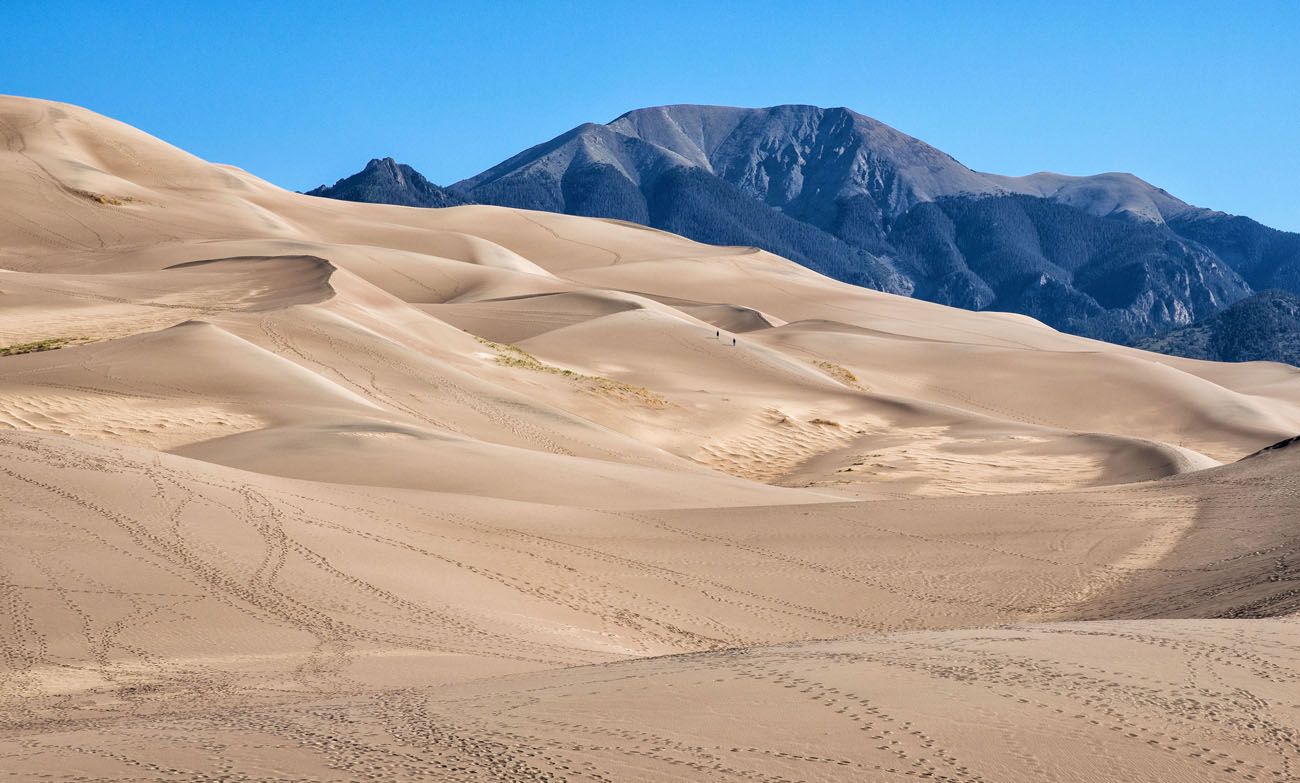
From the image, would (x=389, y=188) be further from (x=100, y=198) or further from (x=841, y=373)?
(x=841, y=373)

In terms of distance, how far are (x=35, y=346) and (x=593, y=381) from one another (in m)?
11.8

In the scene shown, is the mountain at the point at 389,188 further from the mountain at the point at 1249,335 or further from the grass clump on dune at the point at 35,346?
the grass clump on dune at the point at 35,346

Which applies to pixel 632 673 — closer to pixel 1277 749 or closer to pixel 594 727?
pixel 594 727

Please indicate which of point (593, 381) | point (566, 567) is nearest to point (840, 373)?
point (593, 381)

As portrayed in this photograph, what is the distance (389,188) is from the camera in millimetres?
166375

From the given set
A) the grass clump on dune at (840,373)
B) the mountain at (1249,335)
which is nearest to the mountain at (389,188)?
the mountain at (1249,335)

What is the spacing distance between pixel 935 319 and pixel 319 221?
1295 inches

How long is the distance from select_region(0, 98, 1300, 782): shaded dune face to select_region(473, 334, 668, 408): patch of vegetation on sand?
0.54 ft

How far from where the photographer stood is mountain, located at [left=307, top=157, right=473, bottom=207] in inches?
6496

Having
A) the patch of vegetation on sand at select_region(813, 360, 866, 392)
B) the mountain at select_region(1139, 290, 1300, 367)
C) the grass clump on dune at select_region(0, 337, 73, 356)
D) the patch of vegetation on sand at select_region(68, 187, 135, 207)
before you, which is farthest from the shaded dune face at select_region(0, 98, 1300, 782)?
the mountain at select_region(1139, 290, 1300, 367)

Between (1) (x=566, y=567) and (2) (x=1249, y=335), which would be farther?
(2) (x=1249, y=335)

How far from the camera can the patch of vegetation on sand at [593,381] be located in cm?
2716

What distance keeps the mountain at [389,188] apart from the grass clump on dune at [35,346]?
5608 inches

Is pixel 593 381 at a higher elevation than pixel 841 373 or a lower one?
lower
